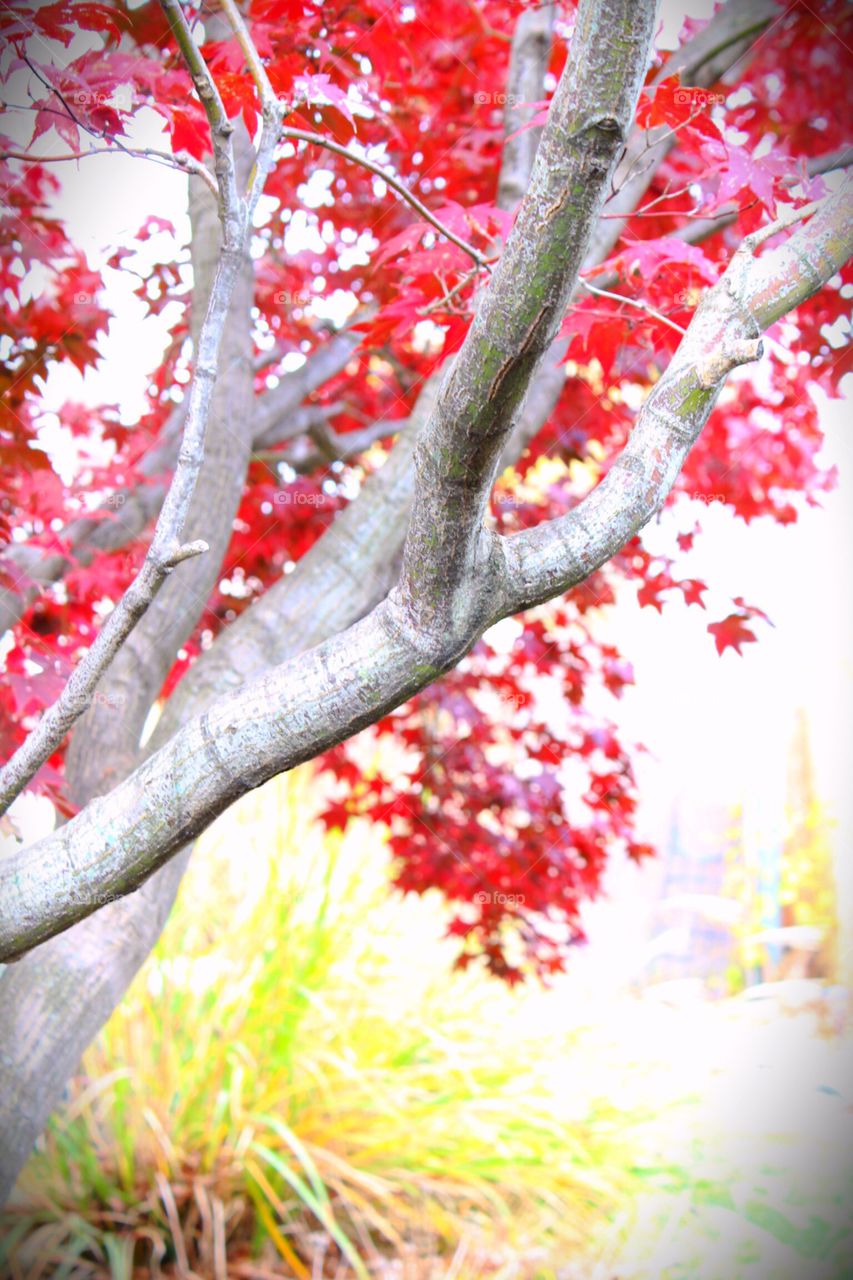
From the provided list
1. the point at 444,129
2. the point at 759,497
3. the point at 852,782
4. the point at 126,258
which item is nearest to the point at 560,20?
the point at 444,129

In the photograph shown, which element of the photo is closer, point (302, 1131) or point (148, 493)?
point (148, 493)

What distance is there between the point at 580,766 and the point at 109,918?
178 cm

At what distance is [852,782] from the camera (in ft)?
20.3

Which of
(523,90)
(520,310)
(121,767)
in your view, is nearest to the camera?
(520,310)

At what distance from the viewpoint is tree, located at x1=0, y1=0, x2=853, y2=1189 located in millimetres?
944

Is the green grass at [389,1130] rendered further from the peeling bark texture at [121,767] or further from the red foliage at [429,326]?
the peeling bark texture at [121,767]

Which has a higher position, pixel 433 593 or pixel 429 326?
pixel 429 326

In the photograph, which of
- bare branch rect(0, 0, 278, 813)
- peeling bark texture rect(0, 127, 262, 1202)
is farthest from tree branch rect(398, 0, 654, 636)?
peeling bark texture rect(0, 127, 262, 1202)

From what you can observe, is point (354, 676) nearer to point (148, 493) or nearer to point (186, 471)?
point (186, 471)

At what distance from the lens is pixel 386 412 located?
2980mm

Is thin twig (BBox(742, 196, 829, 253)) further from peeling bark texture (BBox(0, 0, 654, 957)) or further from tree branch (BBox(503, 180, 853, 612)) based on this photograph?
peeling bark texture (BBox(0, 0, 654, 957))

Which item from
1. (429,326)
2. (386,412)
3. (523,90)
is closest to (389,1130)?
(386,412)

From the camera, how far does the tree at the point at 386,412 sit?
944mm

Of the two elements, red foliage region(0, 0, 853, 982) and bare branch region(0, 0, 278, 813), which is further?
red foliage region(0, 0, 853, 982)
